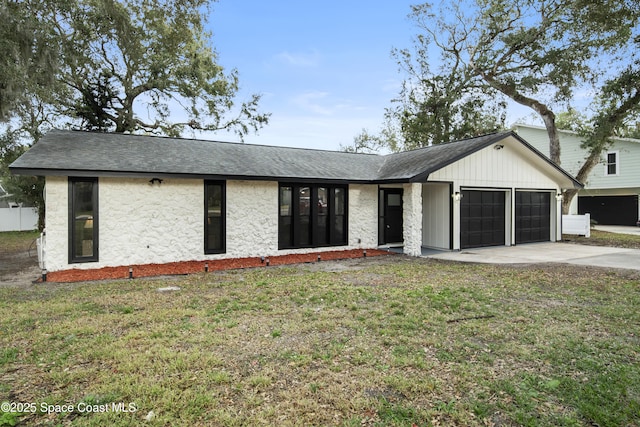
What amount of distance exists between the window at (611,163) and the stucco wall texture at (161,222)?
66.8 feet

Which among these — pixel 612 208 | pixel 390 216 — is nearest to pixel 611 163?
pixel 612 208

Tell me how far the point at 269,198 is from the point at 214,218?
1.77 m

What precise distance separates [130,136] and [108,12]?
12.0 feet

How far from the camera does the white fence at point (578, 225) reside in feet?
52.8

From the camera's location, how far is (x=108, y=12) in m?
10.6

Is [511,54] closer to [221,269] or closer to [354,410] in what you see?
[221,269]

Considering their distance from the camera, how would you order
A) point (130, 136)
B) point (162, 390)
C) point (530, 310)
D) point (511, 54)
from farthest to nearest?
point (511, 54)
point (130, 136)
point (530, 310)
point (162, 390)

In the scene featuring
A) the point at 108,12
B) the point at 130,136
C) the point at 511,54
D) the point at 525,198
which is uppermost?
the point at 511,54

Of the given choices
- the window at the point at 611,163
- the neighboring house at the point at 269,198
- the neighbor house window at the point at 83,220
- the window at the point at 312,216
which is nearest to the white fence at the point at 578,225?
the neighboring house at the point at 269,198

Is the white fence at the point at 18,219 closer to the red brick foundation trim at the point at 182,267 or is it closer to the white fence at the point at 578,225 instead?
the red brick foundation trim at the point at 182,267

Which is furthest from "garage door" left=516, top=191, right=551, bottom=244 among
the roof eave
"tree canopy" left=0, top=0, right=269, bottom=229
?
"tree canopy" left=0, top=0, right=269, bottom=229

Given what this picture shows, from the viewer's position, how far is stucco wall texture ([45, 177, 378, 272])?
27.8 feet

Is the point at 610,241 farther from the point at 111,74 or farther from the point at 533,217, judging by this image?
the point at 111,74

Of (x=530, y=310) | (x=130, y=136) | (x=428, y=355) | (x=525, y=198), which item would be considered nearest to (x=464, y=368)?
(x=428, y=355)
